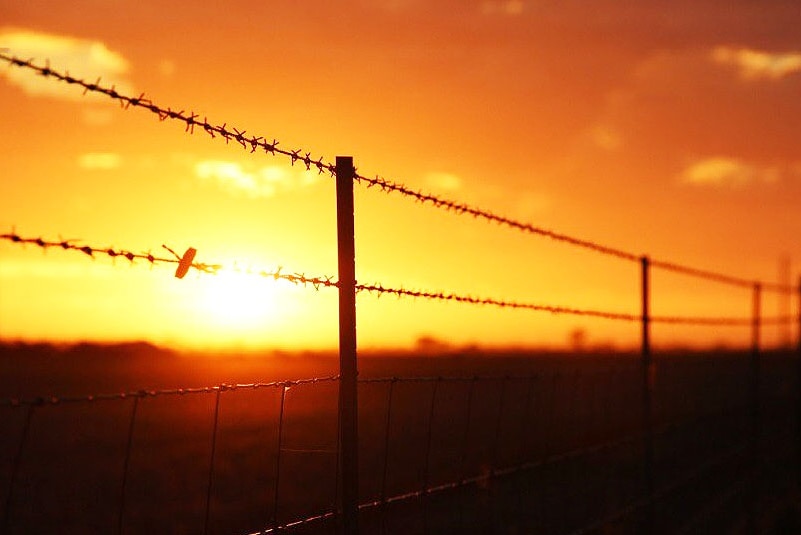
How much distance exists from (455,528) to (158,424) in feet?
67.0

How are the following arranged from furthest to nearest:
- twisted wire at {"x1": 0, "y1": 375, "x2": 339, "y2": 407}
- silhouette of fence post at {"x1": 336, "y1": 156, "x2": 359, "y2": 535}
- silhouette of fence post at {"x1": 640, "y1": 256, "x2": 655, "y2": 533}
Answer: silhouette of fence post at {"x1": 640, "y1": 256, "x2": 655, "y2": 533} < silhouette of fence post at {"x1": 336, "y1": 156, "x2": 359, "y2": 535} < twisted wire at {"x1": 0, "y1": 375, "x2": 339, "y2": 407}

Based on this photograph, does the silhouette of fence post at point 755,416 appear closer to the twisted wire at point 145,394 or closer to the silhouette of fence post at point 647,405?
the silhouette of fence post at point 647,405

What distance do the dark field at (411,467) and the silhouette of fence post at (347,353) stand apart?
8cm

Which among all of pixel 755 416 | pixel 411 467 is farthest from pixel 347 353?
pixel 411 467

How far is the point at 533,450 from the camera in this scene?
59.1ft

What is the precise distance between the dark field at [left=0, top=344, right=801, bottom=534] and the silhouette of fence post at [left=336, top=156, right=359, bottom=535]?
0.08 m

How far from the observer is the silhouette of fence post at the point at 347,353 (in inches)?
144

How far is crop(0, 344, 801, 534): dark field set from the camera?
Result: 5.24 metres

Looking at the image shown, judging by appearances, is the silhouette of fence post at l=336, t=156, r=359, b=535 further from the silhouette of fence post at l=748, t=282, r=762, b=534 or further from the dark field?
the silhouette of fence post at l=748, t=282, r=762, b=534

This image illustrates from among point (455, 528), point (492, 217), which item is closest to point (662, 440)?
point (455, 528)

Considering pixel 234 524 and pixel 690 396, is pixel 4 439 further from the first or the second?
pixel 690 396

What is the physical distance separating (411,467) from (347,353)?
48.3ft

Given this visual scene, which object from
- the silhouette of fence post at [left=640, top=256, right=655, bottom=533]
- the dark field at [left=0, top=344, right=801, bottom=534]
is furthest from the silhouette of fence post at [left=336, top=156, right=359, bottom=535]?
the silhouette of fence post at [left=640, top=256, right=655, bottom=533]

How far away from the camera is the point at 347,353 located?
3.69 m
